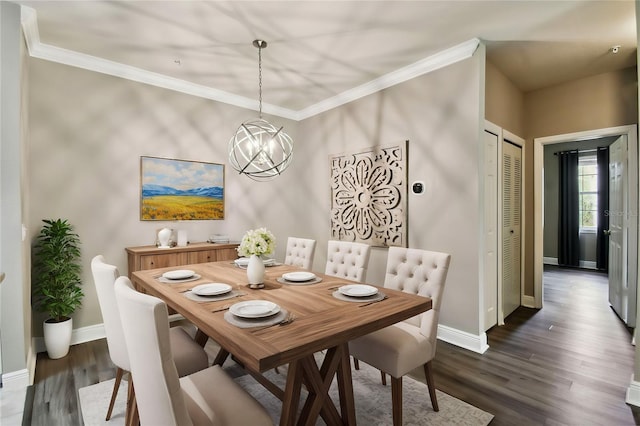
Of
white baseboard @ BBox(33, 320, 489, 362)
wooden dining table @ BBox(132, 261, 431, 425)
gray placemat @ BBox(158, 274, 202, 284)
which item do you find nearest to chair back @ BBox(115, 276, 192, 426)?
wooden dining table @ BBox(132, 261, 431, 425)

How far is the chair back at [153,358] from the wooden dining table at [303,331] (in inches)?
9.9

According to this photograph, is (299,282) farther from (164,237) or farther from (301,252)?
(164,237)

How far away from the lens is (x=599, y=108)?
361cm

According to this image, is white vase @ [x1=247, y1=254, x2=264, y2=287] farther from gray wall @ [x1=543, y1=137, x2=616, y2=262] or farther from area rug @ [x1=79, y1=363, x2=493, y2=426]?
gray wall @ [x1=543, y1=137, x2=616, y2=262]

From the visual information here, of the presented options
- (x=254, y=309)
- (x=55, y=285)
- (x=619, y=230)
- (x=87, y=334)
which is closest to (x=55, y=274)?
(x=55, y=285)

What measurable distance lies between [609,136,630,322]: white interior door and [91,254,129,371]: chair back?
4836 millimetres

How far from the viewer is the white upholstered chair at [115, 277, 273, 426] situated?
38.8 inches

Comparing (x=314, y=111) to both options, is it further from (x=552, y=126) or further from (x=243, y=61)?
(x=552, y=126)

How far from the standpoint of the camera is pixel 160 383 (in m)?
1.02

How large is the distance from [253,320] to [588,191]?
8.09 meters

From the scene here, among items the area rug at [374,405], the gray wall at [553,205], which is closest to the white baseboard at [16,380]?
the area rug at [374,405]

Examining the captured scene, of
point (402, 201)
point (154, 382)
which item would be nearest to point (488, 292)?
point (402, 201)

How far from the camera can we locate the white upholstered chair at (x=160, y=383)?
3.23 ft

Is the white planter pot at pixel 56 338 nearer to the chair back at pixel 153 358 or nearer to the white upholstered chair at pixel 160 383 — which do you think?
the white upholstered chair at pixel 160 383
